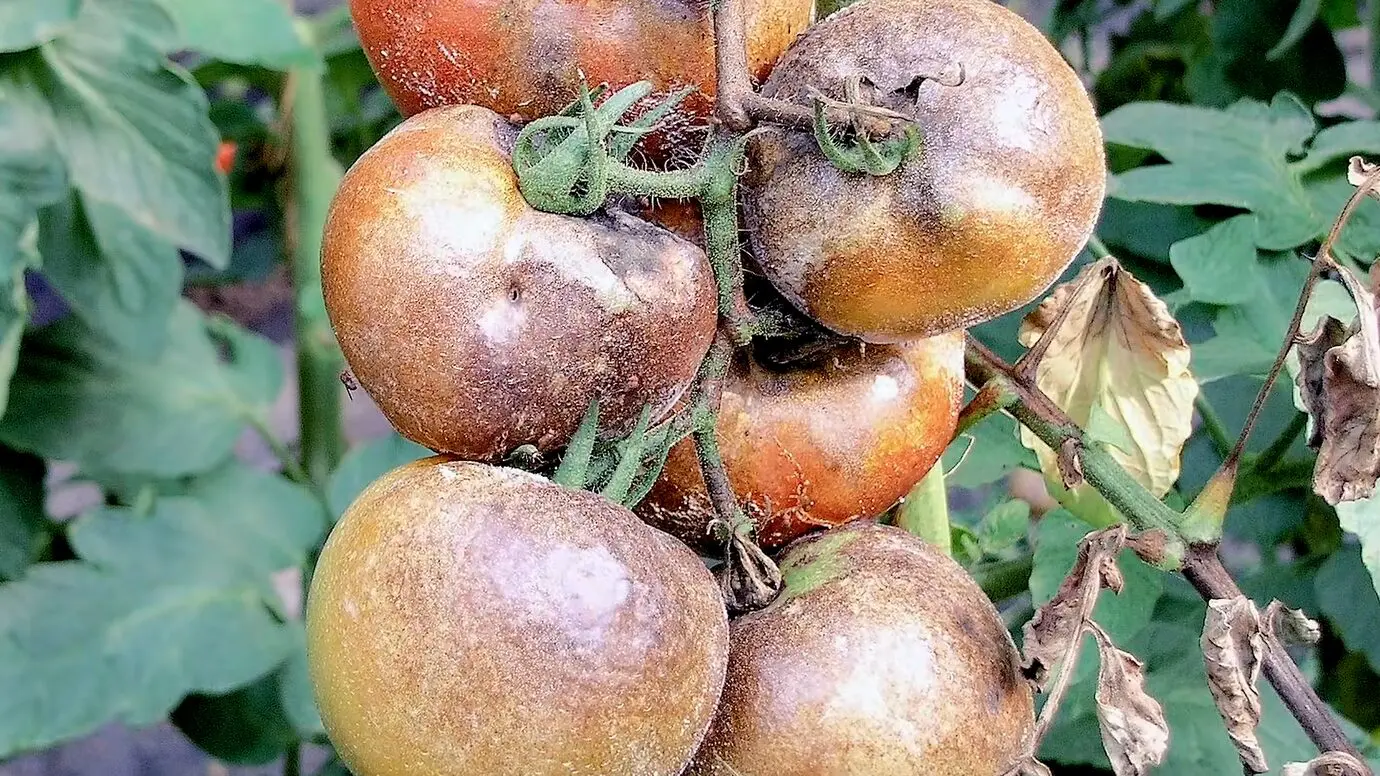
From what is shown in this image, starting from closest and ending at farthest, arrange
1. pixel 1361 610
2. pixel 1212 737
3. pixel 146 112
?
pixel 1212 737 < pixel 1361 610 < pixel 146 112

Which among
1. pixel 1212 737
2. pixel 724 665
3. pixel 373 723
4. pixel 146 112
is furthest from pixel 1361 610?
pixel 146 112

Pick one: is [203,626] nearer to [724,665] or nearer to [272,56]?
[272,56]

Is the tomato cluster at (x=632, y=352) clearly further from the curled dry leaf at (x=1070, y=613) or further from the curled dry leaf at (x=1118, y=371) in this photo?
the curled dry leaf at (x=1118, y=371)

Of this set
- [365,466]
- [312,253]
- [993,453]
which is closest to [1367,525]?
[993,453]

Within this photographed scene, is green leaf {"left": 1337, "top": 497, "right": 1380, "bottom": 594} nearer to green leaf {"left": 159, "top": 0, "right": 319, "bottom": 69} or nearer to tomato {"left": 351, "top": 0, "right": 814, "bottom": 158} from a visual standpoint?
tomato {"left": 351, "top": 0, "right": 814, "bottom": 158}

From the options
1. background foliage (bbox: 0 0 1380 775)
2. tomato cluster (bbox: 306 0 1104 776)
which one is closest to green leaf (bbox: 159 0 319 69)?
background foliage (bbox: 0 0 1380 775)

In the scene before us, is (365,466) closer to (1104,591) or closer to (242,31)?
(242,31)

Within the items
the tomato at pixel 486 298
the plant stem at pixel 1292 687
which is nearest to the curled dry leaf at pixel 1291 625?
the plant stem at pixel 1292 687
